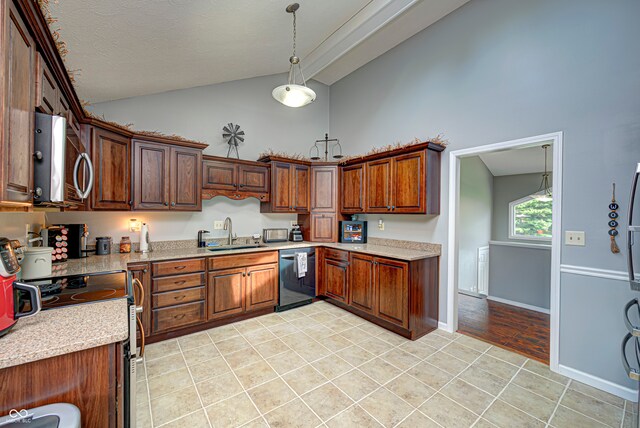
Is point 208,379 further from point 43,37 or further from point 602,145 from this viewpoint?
point 602,145

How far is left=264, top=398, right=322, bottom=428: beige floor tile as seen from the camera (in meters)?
1.80

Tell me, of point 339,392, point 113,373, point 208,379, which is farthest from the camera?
point 208,379

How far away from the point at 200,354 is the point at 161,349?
434 millimetres

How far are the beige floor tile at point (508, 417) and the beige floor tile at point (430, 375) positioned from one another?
1.20ft

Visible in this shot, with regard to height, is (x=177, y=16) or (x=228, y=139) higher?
(x=177, y=16)

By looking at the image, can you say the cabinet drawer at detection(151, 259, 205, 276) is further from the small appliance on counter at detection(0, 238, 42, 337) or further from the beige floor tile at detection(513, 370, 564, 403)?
the beige floor tile at detection(513, 370, 564, 403)

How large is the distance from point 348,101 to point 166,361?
444 cm

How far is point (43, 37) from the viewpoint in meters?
1.22

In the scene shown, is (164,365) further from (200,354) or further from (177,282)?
(177,282)

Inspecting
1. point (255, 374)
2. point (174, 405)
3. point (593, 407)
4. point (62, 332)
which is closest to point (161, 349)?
point (174, 405)

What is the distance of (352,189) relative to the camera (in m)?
4.09

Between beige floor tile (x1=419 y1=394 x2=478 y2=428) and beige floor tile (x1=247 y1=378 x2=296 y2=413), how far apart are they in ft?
3.28

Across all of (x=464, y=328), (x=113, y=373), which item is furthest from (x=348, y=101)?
(x=113, y=373)

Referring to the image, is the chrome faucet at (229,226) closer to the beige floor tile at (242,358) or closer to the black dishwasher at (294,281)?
the black dishwasher at (294,281)
